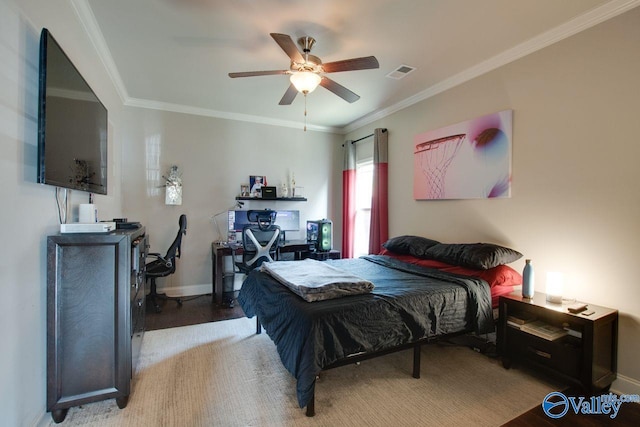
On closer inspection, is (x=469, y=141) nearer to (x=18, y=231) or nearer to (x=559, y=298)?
(x=559, y=298)

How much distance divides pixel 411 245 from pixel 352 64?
202cm

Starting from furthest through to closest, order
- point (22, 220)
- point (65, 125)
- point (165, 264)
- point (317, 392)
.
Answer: point (165, 264) < point (317, 392) < point (65, 125) < point (22, 220)

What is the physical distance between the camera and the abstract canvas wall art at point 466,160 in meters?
2.78

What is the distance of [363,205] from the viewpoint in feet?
16.1

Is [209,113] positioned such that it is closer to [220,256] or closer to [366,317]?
[220,256]

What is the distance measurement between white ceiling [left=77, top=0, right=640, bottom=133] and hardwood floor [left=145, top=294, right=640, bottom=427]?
2.65m

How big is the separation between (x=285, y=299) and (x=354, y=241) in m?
3.13

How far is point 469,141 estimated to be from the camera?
308 centimetres

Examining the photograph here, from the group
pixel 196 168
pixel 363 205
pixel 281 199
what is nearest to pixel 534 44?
pixel 363 205

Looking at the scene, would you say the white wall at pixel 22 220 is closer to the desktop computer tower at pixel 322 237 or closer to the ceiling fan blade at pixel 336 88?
the ceiling fan blade at pixel 336 88

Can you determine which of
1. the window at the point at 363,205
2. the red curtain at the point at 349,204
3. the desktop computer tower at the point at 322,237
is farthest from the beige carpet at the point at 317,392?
the red curtain at the point at 349,204

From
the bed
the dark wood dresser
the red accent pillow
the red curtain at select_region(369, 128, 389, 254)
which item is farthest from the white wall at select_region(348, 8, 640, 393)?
the dark wood dresser

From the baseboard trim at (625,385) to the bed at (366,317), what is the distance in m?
0.80

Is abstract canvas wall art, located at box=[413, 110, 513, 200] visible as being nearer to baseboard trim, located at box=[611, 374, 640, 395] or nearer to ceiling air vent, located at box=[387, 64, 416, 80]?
ceiling air vent, located at box=[387, 64, 416, 80]
